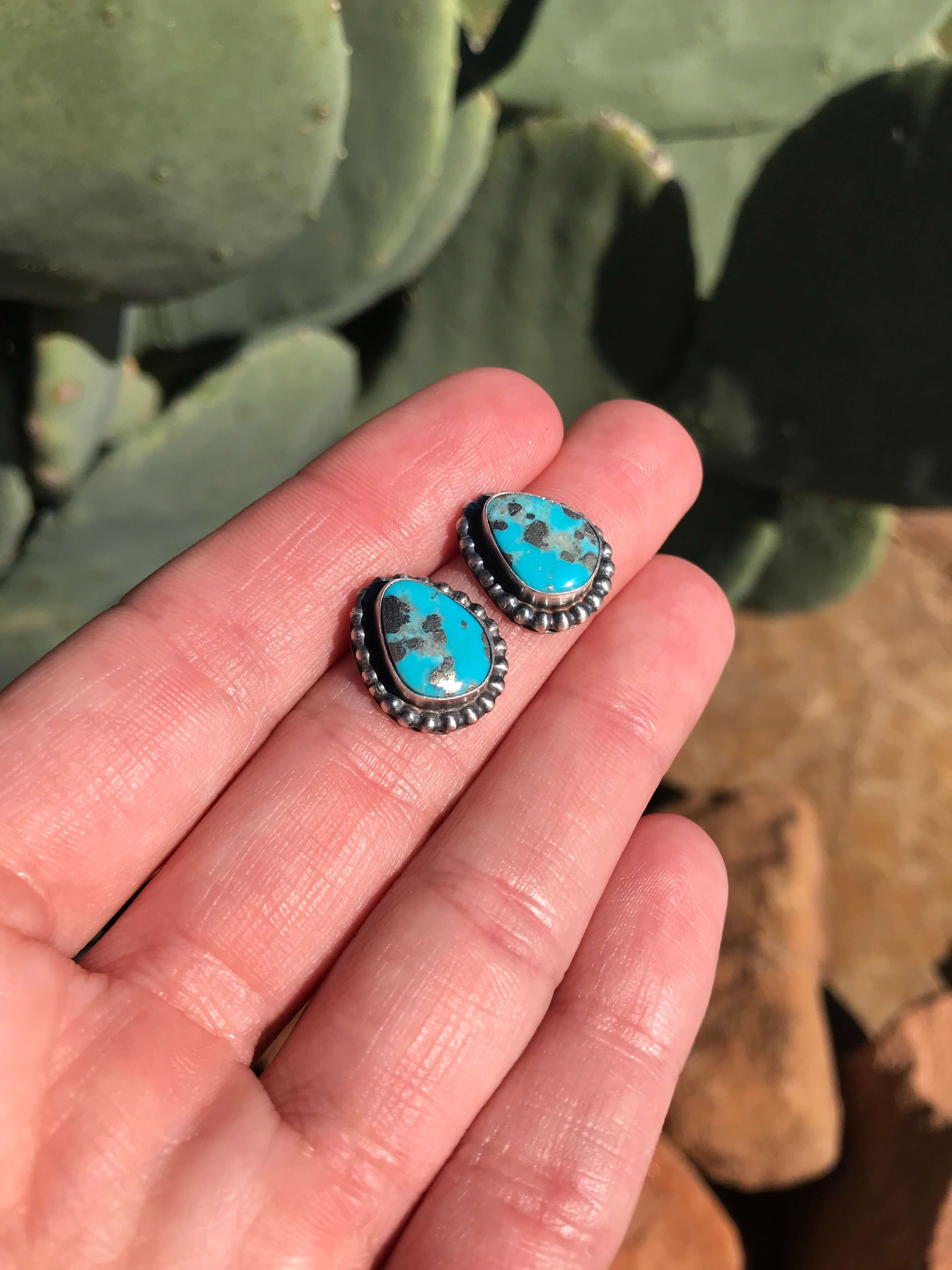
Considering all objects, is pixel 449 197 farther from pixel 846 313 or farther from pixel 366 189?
pixel 846 313

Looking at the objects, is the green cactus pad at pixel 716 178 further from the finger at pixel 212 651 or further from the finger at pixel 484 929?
the finger at pixel 484 929

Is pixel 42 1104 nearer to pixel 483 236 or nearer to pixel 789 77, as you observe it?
pixel 483 236

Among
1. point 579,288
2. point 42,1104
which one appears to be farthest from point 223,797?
point 579,288

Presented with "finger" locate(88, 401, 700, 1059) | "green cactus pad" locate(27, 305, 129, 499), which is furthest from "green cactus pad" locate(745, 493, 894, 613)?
"green cactus pad" locate(27, 305, 129, 499)

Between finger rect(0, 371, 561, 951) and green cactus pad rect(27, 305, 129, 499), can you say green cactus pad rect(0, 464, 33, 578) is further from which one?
finger rect(0, 371, 561, 951)

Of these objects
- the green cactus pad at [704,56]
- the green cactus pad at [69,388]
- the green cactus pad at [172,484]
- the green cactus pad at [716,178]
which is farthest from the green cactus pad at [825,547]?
the green cactus pad at [69,388]

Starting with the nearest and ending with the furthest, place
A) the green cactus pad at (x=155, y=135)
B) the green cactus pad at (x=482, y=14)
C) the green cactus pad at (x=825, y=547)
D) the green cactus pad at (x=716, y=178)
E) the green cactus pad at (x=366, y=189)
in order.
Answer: the green cactus pad at (x=155, y=135) < the green cactus pad at (x=366, y=189) < the green cactus pad at (x=482, y=14) < the green cactus pad at (x=716, y=178) < the green cactus pad at (x=825, y=547)

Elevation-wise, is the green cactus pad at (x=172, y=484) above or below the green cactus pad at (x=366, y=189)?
below
